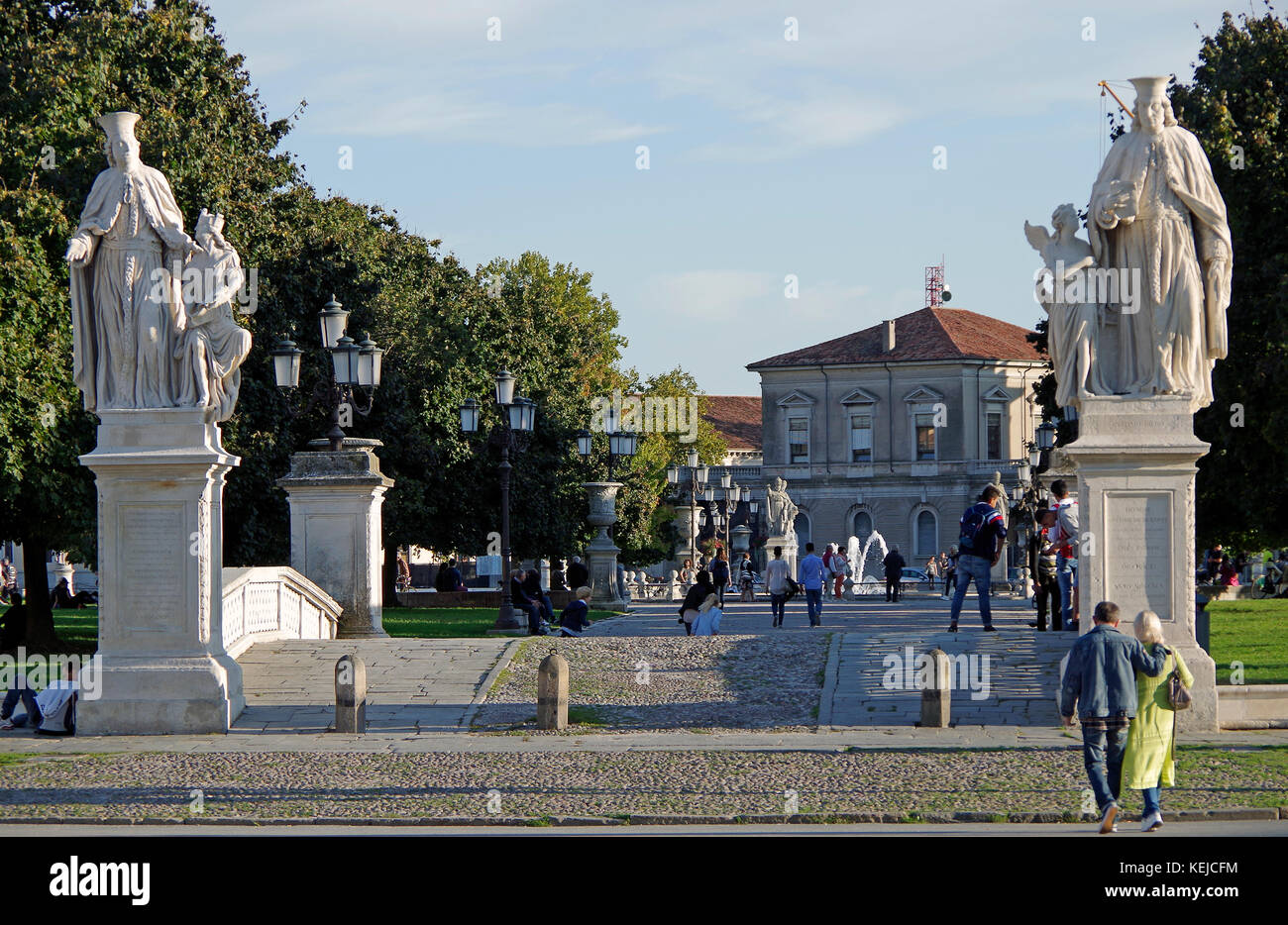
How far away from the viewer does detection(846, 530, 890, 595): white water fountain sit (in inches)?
2244

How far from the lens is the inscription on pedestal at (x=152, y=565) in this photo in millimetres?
16391

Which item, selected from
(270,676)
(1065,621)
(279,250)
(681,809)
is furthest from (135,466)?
(279,250)

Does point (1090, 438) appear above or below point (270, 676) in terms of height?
above

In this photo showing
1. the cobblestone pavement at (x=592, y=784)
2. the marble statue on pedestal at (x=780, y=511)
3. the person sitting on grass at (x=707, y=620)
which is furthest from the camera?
the marble statue on pedestal at (x=780, y=511)

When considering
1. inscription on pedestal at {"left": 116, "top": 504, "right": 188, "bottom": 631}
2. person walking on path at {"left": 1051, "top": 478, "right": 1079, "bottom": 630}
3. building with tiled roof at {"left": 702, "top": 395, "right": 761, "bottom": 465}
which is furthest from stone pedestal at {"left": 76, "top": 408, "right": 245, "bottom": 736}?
building with tiled roof at {"left": 702, "top": 395, "right": 761, "bottom": 465}

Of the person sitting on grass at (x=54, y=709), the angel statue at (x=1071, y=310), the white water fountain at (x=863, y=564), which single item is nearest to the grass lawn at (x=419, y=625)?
the person sitting on grass at (x=54, y=709)

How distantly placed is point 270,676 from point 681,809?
850 centimetres

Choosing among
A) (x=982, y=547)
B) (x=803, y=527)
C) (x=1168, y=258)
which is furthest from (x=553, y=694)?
(x=803, y=527)

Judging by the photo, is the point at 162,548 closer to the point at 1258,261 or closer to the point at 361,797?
the point at 361,797

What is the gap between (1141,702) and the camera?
10977 millimetres

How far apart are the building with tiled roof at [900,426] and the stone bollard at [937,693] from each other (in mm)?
68131

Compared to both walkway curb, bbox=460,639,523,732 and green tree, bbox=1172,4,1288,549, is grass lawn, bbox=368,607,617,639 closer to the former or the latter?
walkway curb, bbox=460,639,523,732

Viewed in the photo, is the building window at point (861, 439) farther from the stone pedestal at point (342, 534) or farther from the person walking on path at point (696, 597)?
the stone pedestal at point (342, 534)

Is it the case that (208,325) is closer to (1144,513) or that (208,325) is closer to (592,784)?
(592,784)
